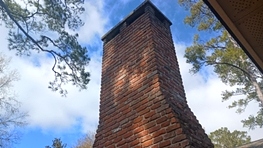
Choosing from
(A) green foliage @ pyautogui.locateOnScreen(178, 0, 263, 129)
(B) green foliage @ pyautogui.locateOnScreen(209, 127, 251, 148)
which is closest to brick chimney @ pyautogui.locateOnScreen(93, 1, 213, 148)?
(A) green foliage @ pyautogui.locateOnScreen(178, 0, 263, 129)

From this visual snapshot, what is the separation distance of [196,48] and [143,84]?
761 cm

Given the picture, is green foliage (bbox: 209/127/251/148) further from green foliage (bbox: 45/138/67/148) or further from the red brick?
the red brick

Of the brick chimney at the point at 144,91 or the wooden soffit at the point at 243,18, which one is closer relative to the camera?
the wooden soffit at the point at 243,18

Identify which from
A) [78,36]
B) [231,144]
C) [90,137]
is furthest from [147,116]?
[231,144]

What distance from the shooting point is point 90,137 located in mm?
14445

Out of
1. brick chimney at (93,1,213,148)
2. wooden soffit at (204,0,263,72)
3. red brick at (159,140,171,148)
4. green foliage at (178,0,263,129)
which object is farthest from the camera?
green foliage at (178,0,263,129)

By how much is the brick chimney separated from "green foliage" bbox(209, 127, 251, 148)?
1531 cm

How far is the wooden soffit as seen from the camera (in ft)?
3.63

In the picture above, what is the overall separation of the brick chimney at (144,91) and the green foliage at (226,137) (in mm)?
15310

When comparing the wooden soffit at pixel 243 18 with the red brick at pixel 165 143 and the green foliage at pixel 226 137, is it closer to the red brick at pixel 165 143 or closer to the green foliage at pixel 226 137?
the red brick at pixel 165 143

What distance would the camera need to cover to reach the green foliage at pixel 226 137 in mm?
16469

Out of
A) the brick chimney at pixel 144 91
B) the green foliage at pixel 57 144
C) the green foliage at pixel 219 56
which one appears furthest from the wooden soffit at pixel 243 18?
the green foliage at pixel 57 144

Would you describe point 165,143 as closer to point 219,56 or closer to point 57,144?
point 219,56

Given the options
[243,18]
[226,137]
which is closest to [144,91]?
[243,18]
